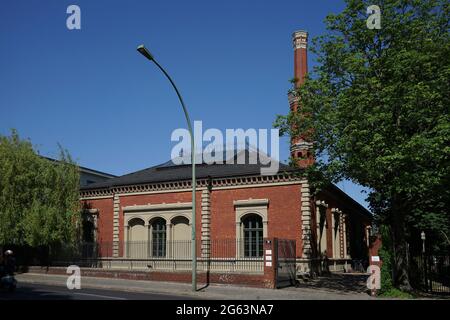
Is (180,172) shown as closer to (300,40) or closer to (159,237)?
(159,237)

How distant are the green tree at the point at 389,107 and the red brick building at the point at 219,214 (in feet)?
17.9

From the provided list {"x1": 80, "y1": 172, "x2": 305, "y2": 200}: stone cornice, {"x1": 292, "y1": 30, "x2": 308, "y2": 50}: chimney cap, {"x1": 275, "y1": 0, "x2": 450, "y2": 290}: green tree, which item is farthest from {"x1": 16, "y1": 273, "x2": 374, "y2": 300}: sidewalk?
{"x1": 292, "y1": 30, "x2": 308, "y2": 50}: chimney cap

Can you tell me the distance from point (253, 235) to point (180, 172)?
7.96 metres

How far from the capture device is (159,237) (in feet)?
110

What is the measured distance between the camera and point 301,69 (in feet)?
130

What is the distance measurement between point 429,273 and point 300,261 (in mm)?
7216

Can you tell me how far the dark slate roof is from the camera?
30847mm

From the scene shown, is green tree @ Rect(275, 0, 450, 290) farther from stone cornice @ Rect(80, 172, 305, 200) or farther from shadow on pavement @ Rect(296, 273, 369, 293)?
stone cornice @ Rect(80, 172, 305, 200)

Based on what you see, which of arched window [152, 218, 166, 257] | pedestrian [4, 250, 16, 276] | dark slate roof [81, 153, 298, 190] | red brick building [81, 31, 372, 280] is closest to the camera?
pedestrian [4, 250, 16, 276]

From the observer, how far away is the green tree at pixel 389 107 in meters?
19.0

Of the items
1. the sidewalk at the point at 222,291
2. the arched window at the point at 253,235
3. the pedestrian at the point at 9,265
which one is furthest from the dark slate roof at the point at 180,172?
the pedestrian at the point at 9,265

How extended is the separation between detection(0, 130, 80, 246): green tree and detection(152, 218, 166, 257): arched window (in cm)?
529
